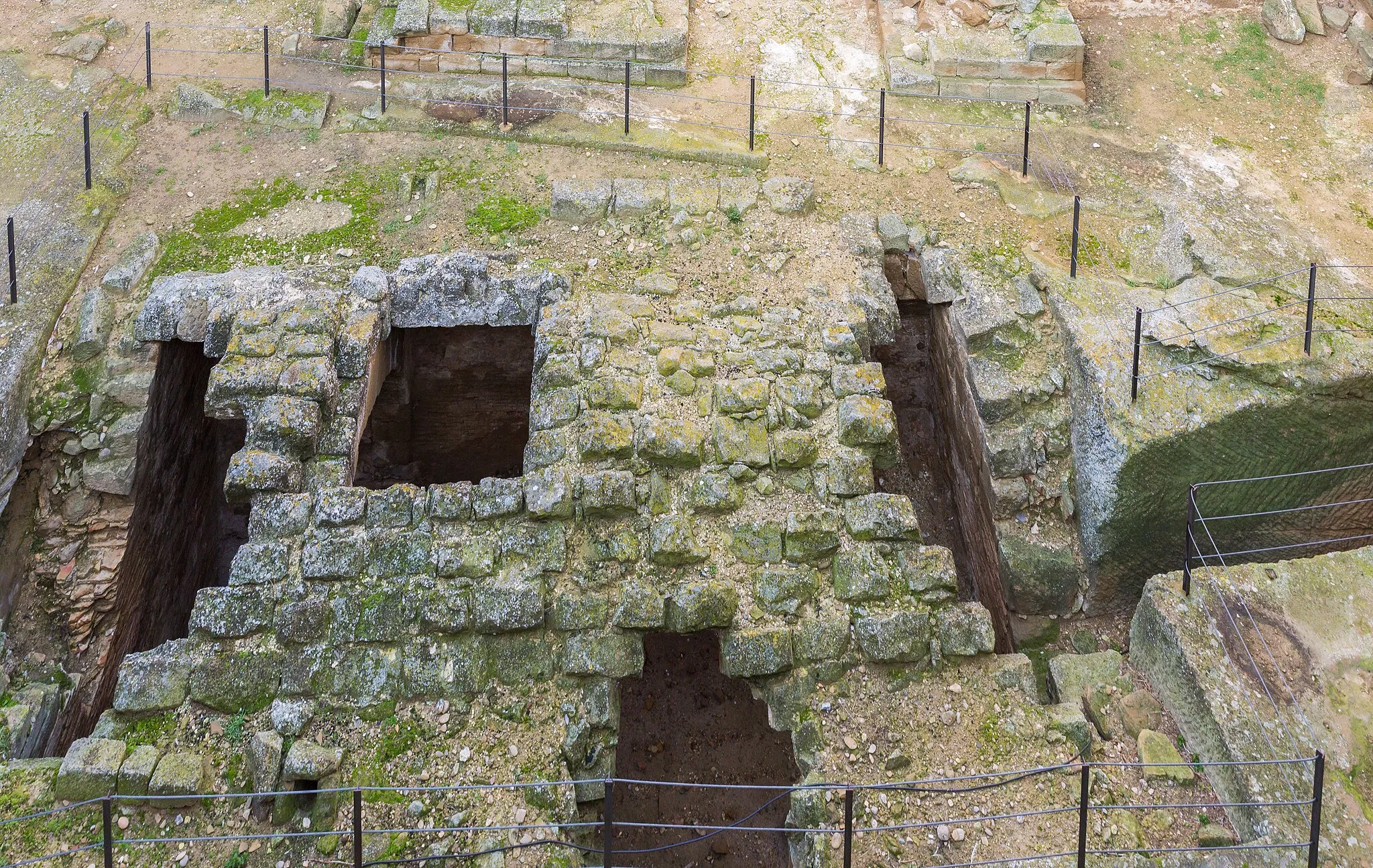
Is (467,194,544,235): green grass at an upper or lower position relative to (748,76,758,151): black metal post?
lower

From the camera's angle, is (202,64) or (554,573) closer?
(554,573)

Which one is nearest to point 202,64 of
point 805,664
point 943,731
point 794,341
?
point 794,341

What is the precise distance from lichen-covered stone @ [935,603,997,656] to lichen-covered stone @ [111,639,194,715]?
4.45 metres

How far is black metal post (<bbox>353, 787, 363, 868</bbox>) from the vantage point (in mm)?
5828

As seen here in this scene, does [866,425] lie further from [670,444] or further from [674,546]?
[674,546]

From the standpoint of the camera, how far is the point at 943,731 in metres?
6.81

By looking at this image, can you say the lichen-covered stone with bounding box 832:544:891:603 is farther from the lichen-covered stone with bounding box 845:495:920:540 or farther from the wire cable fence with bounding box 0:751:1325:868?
the wire cable fence with bounding box 0:751:1325:868

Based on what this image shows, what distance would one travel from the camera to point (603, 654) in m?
6.95

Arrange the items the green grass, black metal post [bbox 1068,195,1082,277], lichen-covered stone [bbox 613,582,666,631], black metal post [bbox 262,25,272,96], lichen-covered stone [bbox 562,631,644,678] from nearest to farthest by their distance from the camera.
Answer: lichen-covered stone [bbox 562,631,644,678]
lichen-covered stone [bbox 613,582,666,631]
black metal post [bbox 1068,195,1082,277]
the green grass
black metal post [bbox 262,25,272,96]

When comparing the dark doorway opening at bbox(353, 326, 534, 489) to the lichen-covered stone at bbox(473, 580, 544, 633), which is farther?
the dark doorway opening at bbox(353, 326, 534, 489)

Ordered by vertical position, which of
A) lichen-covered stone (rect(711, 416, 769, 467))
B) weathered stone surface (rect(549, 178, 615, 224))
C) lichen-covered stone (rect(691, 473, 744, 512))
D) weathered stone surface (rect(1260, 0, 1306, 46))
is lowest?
lichen-covered stone (rect(691, 473, 744, 512))

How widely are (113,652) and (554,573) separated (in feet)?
12.0

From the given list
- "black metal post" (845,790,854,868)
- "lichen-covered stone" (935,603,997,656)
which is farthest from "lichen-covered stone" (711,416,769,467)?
"black metal post" (845,790,854,868)

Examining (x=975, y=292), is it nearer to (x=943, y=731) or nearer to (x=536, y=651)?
(x=943, y=731)
